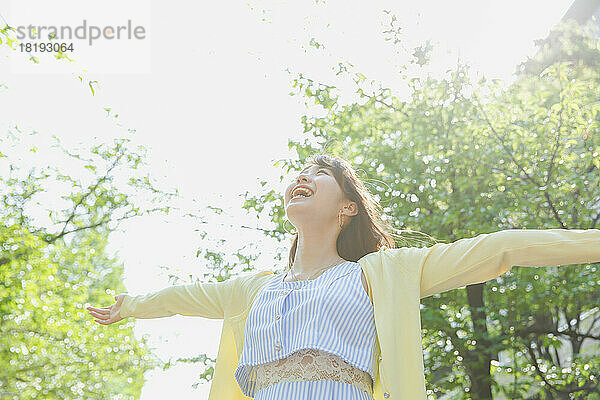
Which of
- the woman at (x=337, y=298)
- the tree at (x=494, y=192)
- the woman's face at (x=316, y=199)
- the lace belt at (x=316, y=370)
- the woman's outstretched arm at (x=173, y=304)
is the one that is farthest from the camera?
the tree at (x=494, y=192)

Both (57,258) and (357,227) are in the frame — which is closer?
(357,227)

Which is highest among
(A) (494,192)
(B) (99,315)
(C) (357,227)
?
(A) (494,192)

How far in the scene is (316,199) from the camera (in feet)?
8.01

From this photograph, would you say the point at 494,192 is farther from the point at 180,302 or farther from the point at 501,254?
the point at 501,254

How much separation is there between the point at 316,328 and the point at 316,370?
0.43ft

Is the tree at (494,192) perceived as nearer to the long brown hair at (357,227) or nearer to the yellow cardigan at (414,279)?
the long brown hair at (357,227)

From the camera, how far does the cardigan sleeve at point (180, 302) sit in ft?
8.25

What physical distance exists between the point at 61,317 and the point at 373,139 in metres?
7.07

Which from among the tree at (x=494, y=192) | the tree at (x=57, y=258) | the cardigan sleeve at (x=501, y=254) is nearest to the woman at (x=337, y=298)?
the cardigan sleeve at (x=501, y=254)

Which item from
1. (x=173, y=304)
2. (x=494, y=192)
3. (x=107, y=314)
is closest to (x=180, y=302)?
(x=173, y=304)

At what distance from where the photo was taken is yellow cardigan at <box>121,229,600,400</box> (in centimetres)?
179

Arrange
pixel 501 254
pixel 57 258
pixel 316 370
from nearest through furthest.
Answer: pixel 501 254, pixel 316 370, pixel 57 258

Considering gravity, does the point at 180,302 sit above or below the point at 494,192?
below

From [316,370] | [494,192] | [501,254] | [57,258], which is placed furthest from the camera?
[57,258]
